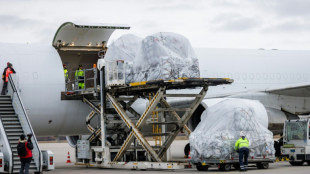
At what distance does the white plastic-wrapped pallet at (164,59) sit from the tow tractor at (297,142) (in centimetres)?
356

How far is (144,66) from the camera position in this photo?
16.0 metres

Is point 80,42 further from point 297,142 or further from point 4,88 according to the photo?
point 297,142

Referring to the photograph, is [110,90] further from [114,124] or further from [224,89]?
[224,89]

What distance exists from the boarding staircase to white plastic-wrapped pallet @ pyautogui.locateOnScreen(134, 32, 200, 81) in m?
3.36

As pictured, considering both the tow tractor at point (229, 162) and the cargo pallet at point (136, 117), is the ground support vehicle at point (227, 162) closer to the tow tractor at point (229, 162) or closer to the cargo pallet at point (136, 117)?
the tow tractor at point (229, 162)

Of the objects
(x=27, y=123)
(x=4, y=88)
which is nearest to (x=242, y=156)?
(x=27, y=123)

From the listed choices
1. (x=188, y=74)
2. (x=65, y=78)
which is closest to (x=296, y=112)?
(x=188, y=74)

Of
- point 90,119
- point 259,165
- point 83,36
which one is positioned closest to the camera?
point 259,165

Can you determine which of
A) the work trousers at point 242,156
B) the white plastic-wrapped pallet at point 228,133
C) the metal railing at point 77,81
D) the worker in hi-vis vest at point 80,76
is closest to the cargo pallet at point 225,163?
the white plastic-wrapped pallet at point 228,133

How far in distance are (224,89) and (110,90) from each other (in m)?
5.63

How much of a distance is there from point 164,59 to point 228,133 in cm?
263

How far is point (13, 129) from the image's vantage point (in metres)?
15.6

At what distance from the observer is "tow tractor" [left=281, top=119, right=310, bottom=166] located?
53.5ft

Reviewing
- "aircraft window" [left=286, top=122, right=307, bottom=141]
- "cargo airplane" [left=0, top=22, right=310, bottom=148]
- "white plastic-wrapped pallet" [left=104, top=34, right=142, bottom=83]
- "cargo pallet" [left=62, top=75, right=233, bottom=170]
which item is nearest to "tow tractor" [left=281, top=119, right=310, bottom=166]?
"aircraft window" [left=286, top=122, right=307, bottom=141]
